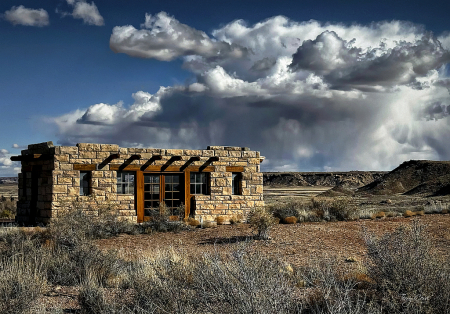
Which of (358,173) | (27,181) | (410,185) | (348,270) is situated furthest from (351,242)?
(358,173)

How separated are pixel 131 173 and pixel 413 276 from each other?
13.2 meters

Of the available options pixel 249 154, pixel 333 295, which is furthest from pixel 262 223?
pixel 333 295

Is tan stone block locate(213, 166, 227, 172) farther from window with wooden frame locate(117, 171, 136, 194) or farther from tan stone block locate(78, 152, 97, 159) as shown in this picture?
tan stone block locate(78, 152, 97, 159)

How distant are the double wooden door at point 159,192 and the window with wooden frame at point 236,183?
7.56ft

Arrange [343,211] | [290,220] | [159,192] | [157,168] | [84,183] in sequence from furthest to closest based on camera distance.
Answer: [343,211]
[159,192]
[157,168]
[290,220]
[84,183]

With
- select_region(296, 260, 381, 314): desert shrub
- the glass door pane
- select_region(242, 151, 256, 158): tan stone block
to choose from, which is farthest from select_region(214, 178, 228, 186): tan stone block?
select_region(296, 260, 381, 314): desert shrub

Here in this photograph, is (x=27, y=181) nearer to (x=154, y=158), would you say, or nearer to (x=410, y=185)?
(x=154, y=158)

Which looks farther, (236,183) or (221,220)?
(236,183)

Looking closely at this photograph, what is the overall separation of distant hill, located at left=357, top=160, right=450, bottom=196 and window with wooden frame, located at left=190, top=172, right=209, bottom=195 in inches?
1445

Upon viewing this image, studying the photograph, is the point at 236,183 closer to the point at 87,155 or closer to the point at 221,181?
the point at 221,181

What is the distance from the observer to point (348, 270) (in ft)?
27.7

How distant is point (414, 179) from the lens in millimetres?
59156

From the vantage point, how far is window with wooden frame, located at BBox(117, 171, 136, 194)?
17109 millimetres

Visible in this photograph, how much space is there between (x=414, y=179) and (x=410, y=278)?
5805 centimetres
